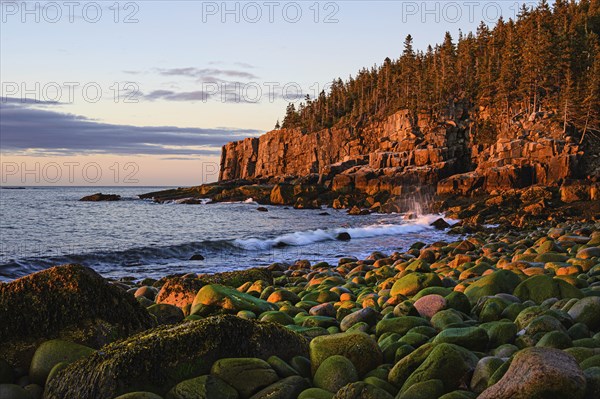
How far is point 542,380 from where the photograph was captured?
3.00 metres

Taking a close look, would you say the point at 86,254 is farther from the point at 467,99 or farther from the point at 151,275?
the point at 467,99

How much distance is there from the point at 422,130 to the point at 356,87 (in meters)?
41.3

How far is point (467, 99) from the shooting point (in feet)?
232

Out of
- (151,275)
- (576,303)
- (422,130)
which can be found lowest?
(151,275)

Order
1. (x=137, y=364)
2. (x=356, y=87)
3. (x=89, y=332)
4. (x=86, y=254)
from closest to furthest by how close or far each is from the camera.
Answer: (x=137, y=364) < (x=89, y=332) < (x=86, y=254) < (x=356, y=87)

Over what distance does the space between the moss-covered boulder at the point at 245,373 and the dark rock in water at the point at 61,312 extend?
1.58 meters

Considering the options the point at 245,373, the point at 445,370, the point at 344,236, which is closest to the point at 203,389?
the point at 245,373

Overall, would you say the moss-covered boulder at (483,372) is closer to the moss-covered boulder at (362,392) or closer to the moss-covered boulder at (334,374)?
the moss-covered boulder at (362,392)

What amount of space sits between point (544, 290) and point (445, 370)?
10.1 feet

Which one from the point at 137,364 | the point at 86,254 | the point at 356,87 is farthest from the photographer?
the point at 356,87

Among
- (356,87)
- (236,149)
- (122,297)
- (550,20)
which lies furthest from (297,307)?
(236,149)

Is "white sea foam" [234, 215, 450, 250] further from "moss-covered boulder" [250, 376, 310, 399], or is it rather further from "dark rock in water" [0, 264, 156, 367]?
"moss-covered boulder" [250, 376, 310, 399]

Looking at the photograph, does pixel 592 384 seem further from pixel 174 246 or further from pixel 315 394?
pixel 174 246

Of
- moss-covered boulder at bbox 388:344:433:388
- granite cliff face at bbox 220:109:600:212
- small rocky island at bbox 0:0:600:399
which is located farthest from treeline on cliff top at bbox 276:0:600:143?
moss-covered boulder at bbox 388:344:433:388
